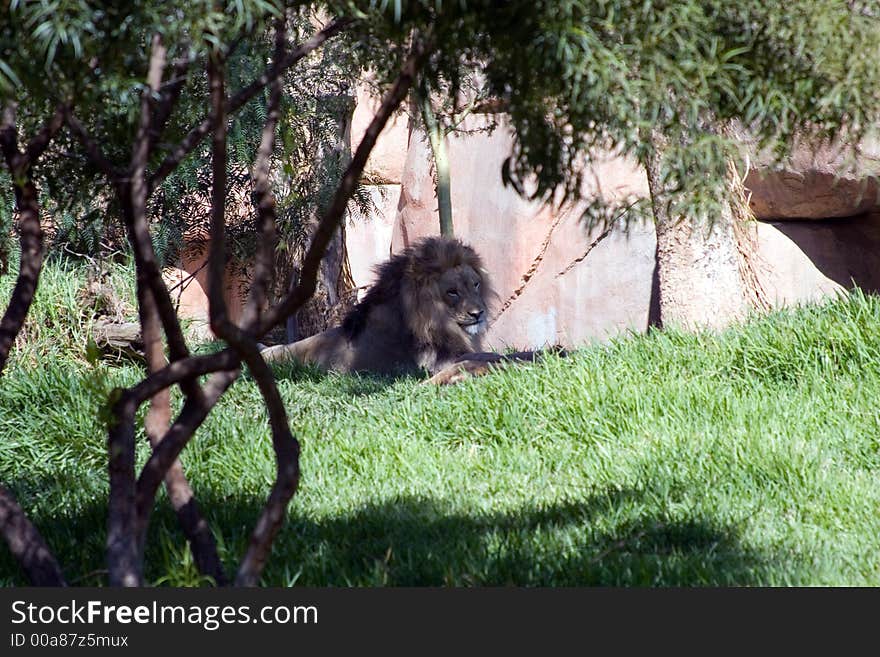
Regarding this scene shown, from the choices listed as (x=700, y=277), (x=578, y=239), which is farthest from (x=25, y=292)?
(x=578, y=239)

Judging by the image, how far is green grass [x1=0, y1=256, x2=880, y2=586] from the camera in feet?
13.0

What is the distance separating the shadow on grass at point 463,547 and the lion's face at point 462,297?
357 cm

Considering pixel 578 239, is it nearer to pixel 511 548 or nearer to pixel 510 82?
pixel 511 548

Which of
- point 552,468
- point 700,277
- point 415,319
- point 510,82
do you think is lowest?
point 552,468

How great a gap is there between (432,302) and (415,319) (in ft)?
0.60

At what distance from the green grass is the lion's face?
4.32 ft

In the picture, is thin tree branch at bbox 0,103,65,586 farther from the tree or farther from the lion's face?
the lion's face

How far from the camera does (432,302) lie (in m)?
8.26

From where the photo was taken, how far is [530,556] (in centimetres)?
396

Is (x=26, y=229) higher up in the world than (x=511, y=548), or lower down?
higher up

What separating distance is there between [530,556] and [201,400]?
139cm

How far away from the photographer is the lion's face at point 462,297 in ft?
27.3

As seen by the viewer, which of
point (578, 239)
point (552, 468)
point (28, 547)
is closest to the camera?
point (28, 547)

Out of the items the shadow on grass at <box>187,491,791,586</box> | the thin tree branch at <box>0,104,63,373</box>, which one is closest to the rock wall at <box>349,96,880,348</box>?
the shadow on grass at <box>187,491,791,586</box>
